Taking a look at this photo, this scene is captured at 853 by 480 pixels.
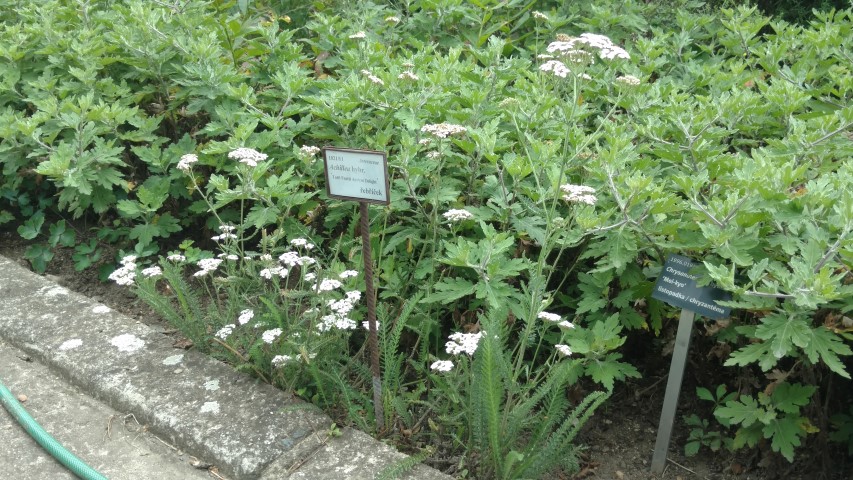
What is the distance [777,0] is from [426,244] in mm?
4365

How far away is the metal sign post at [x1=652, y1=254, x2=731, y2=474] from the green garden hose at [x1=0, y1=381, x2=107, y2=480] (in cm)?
192

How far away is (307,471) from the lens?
2434 millimetres

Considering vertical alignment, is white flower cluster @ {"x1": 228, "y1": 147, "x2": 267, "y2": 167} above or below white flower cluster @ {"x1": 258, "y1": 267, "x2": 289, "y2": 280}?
above

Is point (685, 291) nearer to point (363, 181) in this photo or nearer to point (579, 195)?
point (579, 195)

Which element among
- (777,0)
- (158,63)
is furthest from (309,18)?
(777,0)

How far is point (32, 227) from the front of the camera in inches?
161

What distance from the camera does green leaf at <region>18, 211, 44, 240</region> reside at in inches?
159

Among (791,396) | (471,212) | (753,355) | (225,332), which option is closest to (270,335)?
(225,332)

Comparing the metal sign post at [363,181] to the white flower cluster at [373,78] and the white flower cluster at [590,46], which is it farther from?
the white flower cluster at [373,78]

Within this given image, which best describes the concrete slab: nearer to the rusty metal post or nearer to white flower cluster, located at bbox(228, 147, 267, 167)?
the rusty metal post

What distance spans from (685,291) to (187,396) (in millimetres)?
1830

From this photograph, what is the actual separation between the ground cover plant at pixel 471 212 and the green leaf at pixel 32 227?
0.01m

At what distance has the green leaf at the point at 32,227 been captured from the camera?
13.3 feet

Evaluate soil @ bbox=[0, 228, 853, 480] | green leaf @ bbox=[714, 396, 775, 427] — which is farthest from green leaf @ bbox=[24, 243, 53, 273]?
green leaf @ bbox=[714, 396, 775, 427]
